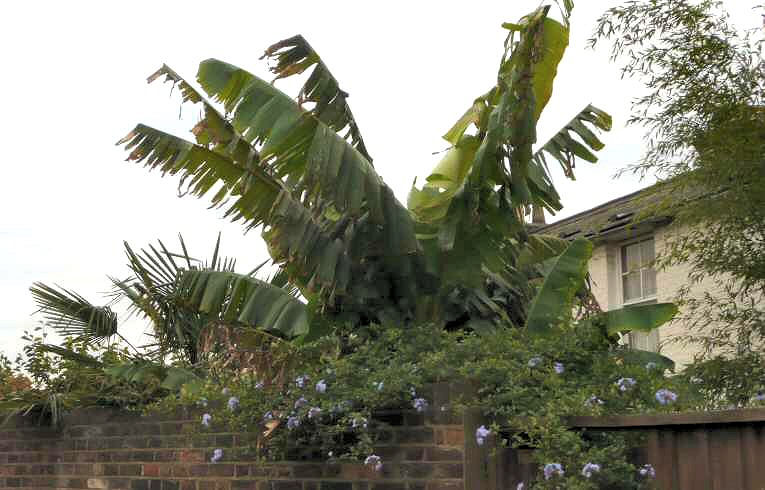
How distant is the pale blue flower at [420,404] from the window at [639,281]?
949cm

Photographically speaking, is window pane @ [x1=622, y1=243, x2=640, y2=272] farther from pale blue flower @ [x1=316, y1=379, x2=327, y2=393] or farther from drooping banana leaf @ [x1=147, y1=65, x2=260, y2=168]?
pale blue flower @ [x1=316, y1=379, x2=327, y2=393]

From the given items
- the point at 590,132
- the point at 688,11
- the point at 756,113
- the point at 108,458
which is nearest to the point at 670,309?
the point at 590,132

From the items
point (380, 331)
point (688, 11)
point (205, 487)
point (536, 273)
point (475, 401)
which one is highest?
point (688, 11)

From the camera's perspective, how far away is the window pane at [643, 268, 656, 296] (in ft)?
50.8

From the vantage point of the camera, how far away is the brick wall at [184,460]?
5.99 metres

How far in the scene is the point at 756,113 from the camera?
932 cm

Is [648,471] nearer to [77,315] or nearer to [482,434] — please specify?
[482,434]

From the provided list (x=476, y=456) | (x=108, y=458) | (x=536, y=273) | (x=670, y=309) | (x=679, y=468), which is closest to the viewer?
(x=679, y=468)

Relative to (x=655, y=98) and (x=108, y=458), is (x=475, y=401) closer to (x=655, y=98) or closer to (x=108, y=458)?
(x=108, y=458)

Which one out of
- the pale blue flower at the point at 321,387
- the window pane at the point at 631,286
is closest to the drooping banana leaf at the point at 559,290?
the pale blue flower at the point at 321,387

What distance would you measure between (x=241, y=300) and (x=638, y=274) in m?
8.90

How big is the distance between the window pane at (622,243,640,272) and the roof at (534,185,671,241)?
1.08 feet

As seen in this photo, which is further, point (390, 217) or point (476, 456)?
point (390, 217)

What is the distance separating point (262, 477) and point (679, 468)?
3.06m
